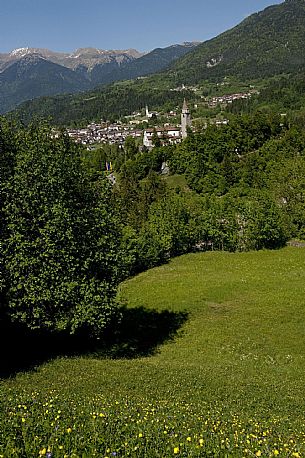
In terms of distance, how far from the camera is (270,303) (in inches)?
1380

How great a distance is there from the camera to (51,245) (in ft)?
64.8

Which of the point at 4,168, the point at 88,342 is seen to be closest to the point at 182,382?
the point at 88,342

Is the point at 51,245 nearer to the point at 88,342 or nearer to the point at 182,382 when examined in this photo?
the point at 88,342

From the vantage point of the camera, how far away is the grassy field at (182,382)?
8633 millimetres

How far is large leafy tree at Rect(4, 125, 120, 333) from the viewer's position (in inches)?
782

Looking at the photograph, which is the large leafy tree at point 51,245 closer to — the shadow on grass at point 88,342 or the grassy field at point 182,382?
the shadow on grass at point 88,342

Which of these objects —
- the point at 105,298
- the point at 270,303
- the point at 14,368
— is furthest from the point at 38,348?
the point at 270,303

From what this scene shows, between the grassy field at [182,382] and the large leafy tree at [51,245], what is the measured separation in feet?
8.89

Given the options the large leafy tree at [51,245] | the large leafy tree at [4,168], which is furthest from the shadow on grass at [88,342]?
the large leafy tree at [4,168]

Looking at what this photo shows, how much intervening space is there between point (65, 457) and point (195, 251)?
186 ft

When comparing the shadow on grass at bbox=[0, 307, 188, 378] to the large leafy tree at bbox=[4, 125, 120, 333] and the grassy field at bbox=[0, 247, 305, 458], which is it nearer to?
the grassy field at bbox=[0, 247, 305, 458]

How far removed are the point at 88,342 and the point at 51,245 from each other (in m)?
8.17

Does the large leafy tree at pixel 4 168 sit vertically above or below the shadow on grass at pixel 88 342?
above

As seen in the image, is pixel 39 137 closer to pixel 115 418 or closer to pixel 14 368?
pixel 14 368
